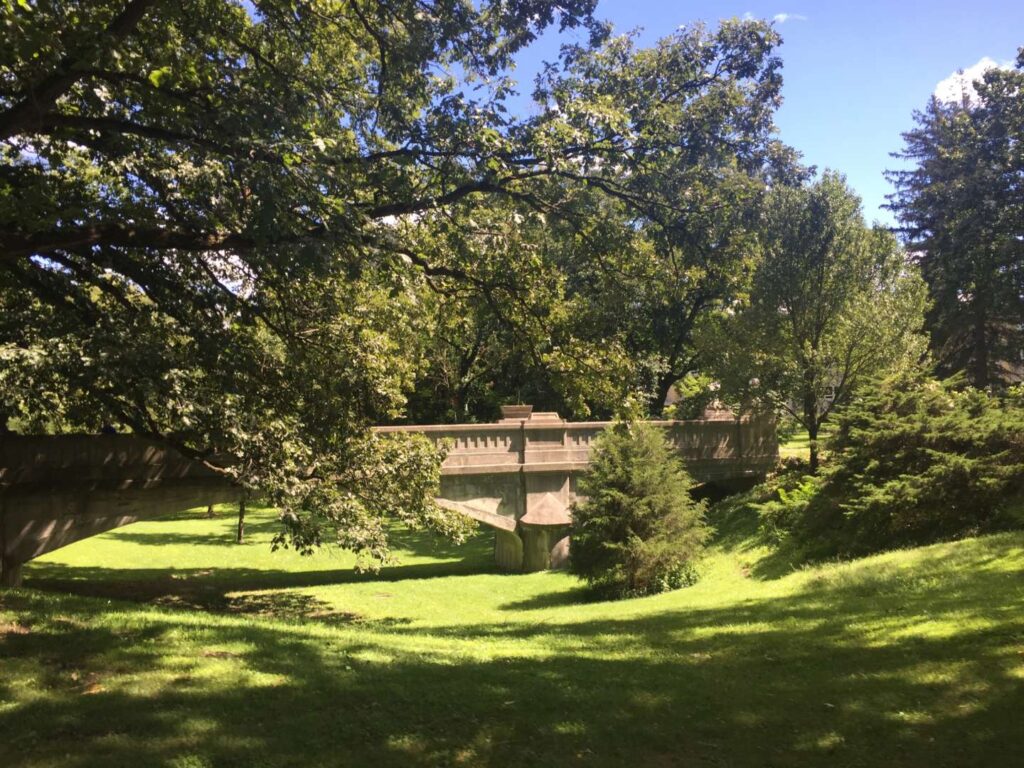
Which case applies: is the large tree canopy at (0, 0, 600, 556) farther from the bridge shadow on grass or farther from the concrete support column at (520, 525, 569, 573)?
the concrete support column at (520, 525, 569, 573)

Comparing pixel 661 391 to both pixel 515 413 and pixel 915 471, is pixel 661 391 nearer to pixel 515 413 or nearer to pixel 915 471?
pixel 515 413

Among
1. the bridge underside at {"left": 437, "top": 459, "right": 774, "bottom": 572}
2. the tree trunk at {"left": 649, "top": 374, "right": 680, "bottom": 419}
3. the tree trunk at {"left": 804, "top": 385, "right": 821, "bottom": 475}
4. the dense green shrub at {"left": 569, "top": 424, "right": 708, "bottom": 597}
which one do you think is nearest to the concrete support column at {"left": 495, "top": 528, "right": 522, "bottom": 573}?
the bridge underside at {"left": 437, "top": 459, "right": 774, "bottom": 572}

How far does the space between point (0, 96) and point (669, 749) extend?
370 inches

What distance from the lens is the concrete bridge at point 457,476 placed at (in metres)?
14.4

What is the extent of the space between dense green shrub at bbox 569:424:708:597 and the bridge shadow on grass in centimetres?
706

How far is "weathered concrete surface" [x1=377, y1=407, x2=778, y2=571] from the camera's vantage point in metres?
20.9

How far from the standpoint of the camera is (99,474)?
592 inches

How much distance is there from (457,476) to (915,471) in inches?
461

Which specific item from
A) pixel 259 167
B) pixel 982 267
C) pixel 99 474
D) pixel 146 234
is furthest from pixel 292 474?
pixel 982 267

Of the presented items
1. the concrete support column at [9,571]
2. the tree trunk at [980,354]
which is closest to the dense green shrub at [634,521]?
the concrete support column at [9,571]

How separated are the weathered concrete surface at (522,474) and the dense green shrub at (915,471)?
6.51 metres

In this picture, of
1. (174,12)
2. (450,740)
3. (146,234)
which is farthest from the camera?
(146,234)

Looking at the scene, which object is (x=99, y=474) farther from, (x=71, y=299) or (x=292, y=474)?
(x=292, y=474)

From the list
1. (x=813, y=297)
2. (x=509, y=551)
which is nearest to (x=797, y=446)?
(x=813, y=297)
